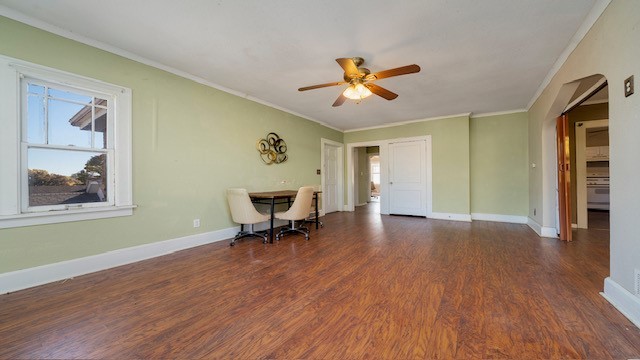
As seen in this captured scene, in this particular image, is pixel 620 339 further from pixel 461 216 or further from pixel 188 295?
pixel 461 216

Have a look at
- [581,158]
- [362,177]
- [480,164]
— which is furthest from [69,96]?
[581,158]

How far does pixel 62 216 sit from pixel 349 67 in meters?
3.22

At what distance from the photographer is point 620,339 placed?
140 centimetres

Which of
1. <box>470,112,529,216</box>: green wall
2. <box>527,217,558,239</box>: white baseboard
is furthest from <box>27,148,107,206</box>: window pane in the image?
<box>470,112,529,216</box>: green wall

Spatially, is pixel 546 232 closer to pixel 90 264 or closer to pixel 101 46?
pixel 90 264

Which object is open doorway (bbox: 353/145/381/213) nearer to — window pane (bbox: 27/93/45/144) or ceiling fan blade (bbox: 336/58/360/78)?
ceiling fan blade (bbox: 336/58/360/78)

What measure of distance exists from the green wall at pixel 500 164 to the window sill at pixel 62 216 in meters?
6.43

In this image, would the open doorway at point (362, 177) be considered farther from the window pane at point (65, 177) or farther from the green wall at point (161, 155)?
the window pane at point (65, 177)

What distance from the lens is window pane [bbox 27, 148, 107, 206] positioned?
7.30ft

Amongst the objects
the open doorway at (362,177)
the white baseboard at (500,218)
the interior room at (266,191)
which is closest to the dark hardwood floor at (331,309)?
the interior room at (266,191)

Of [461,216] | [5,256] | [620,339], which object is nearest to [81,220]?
[5,256]

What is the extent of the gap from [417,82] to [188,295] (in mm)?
3866

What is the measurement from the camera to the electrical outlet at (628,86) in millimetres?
1584

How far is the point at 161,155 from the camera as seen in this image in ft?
9.94
